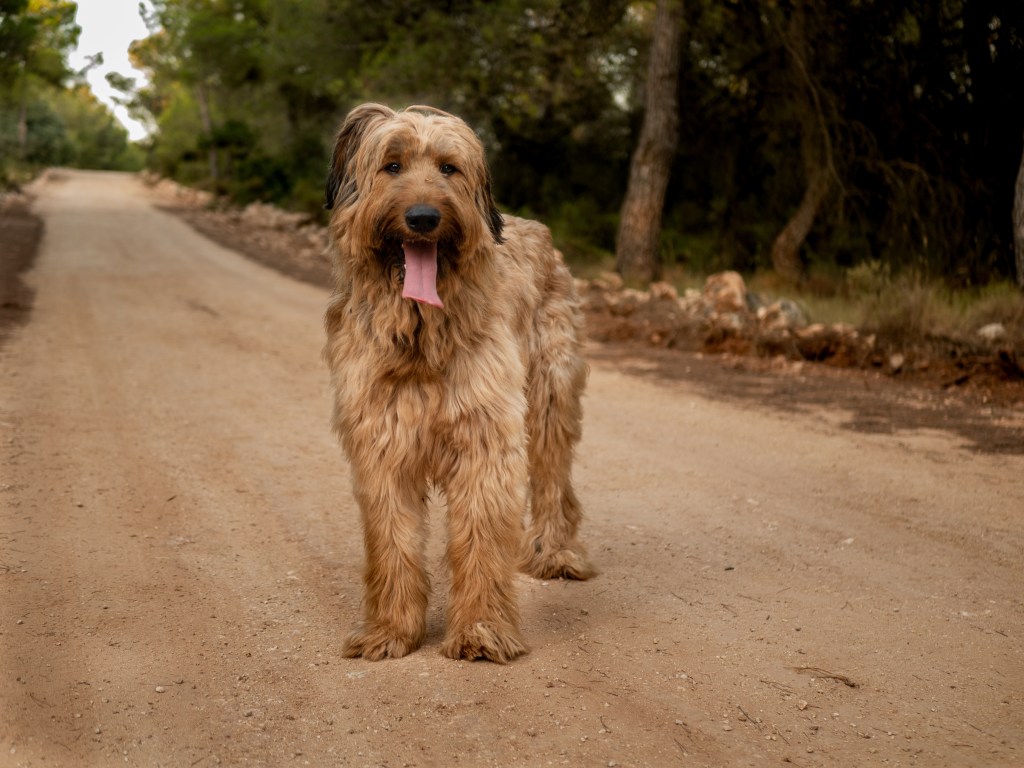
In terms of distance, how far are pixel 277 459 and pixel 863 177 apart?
37.6 ft

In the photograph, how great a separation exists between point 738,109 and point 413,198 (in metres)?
16.4

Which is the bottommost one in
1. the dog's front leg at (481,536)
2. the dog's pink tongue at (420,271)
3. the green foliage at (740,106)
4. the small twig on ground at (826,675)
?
the small twig on ground at (826,675)

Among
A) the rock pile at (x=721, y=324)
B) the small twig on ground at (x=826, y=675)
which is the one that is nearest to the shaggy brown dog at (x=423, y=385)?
the small twig on ground at (x=826, y=675)

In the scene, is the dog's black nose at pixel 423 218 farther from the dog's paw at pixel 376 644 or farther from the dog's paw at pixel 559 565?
the dog's paw at pixel 559 565

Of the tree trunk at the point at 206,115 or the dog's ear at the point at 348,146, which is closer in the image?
the dog's ear at the point at 348,146

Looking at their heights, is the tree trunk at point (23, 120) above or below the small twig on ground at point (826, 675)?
above

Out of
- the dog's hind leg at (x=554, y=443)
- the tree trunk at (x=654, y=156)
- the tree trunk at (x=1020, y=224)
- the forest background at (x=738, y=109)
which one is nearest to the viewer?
the dog's hind leg at (x=554, y=443)

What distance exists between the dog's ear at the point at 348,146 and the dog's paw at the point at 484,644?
1.78m

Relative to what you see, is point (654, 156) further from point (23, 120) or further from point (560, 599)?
point (23, 120)

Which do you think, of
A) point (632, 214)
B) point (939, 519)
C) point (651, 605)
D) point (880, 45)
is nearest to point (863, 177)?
point (880, 45)

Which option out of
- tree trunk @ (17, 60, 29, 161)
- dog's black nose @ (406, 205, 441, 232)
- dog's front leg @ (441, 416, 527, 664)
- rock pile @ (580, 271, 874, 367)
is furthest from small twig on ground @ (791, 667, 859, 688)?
tree trunk @ (17, 60, 29, 161)

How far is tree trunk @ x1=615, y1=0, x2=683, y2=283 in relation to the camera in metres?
16.8

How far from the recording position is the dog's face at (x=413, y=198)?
155 inches

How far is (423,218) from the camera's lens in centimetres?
388
